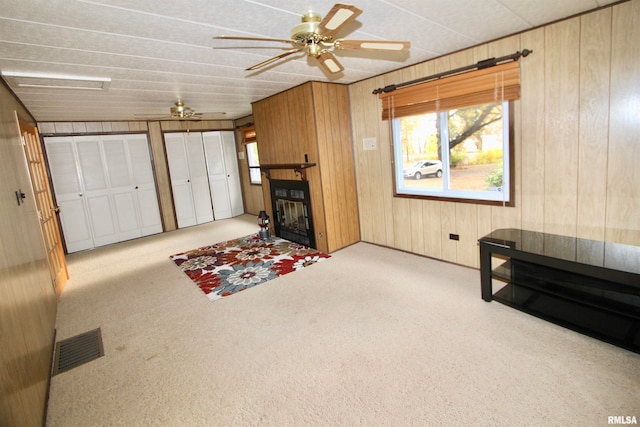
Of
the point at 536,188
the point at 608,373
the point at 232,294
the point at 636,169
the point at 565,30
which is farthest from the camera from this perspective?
the point at 232,294

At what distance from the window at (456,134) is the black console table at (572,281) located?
688 millimetres

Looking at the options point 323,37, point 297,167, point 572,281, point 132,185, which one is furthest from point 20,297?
point 132,185

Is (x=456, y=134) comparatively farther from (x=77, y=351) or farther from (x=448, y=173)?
(x=77, y=351)

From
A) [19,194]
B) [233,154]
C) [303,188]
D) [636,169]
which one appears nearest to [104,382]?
[19,194]

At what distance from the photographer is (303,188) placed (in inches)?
178

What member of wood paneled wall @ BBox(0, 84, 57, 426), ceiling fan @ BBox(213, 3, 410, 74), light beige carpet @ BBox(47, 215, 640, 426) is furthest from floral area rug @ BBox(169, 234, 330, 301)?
ceiling fan @ BBox(213, 3, 410, 74)

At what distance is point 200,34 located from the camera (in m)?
2.25

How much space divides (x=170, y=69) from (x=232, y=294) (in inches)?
90.3

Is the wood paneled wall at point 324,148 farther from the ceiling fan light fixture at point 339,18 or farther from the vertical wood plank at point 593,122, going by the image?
the vertical wood plank at point 593,122

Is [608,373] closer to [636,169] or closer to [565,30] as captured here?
[636,169]

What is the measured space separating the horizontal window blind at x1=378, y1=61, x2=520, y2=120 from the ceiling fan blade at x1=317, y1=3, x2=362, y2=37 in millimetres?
1883

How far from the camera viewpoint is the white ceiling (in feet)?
6.13

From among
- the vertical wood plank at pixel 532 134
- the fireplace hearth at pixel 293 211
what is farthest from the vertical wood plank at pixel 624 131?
the fireplace hearth at pixel 293 211

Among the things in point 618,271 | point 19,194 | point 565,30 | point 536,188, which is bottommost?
point 618,271
